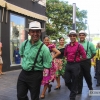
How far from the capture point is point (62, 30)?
33.8 m

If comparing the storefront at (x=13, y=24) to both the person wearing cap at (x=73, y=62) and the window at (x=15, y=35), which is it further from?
the person wearing cap at (x=73, y=62)

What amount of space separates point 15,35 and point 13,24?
714 mm

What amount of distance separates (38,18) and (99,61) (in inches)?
310

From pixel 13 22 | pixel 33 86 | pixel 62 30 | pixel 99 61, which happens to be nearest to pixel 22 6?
pixel 13 22

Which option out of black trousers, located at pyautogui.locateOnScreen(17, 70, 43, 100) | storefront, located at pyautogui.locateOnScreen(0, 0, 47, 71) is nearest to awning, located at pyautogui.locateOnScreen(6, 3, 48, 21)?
storefront, located at pyautogui.locateOnScreen(0, 0, 47, 71)

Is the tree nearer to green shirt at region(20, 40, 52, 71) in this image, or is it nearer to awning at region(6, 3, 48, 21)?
awning at region(6, 3, 48, 21)

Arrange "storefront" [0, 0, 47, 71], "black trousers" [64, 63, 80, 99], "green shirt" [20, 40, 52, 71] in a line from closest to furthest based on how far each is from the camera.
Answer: "green shirt" [20, 40, 52, 71] < "black trousers" [64, 63, 80, 99] < "storefront" [0, 0, 47, 71]

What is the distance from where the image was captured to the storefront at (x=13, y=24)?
39.5 ft

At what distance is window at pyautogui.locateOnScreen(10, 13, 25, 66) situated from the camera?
13.1 metres

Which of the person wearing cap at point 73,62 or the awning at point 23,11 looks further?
the awning at point 23,11

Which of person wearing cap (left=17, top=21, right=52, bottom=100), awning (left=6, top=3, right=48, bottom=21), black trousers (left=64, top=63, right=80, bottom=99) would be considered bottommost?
black trousers (left=64, top=63, right=80, bottom=99)

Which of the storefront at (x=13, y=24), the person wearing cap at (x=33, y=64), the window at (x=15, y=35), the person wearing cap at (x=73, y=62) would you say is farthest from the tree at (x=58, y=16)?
the person wearing cap at (x=33, y=64)

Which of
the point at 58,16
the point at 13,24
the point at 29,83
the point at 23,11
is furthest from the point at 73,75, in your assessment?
the point at 58,16

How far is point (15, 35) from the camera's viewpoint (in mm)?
13664
